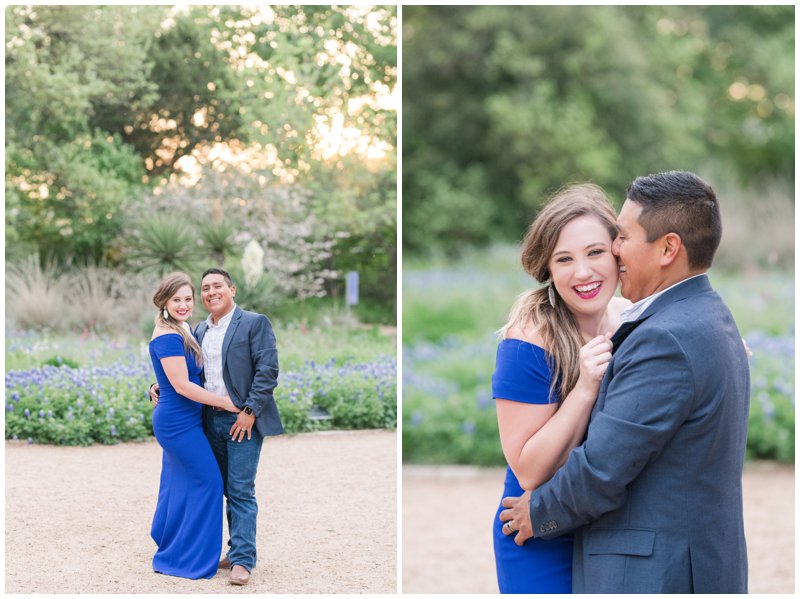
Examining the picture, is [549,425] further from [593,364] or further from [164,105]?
[164,105]

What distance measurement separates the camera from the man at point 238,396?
3.64m

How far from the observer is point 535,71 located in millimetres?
13789

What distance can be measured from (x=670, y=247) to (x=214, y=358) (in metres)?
2.01

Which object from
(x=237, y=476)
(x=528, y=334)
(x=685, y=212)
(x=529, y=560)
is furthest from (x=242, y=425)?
(x=685, y=212)

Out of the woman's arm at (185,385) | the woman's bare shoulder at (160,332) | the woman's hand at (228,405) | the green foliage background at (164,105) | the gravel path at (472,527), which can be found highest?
the green foliage background at (164,105)

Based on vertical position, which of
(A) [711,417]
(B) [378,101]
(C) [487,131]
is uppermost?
(C) [487,131]

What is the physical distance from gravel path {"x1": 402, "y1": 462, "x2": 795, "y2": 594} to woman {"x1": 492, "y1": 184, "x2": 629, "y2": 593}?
7.66 feet

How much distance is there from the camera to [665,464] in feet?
7.41

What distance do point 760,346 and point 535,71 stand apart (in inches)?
312

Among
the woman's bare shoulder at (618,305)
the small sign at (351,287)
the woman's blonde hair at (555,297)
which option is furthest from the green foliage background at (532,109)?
the woman's blonde hair at (555,297)

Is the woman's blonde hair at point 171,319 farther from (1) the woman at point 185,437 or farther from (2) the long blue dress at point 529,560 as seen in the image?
(2) the long blue dress at point 529,560

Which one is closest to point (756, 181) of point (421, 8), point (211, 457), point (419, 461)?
point (421, 8)

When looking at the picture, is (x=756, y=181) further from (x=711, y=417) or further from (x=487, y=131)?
(x=711, y=417)

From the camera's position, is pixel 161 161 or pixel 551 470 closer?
pixel 551 470
